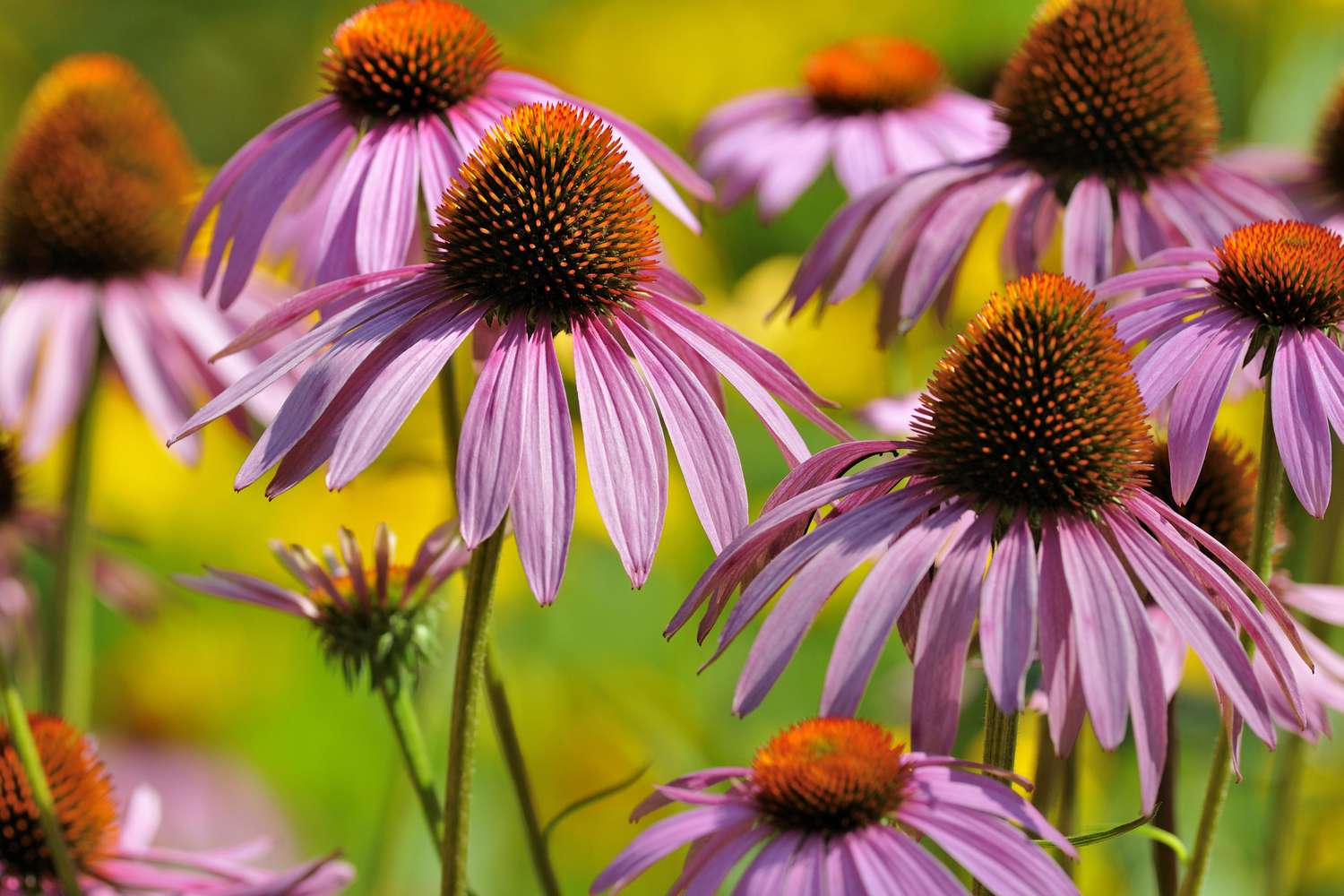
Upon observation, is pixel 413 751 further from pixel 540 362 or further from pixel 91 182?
pixel 91 182

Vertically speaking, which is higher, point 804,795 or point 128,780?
point 804,795

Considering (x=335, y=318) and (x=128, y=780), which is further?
(x=128, y=780)

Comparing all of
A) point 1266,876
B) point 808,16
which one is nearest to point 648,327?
point 1266,876

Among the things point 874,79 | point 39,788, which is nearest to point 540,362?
point 39,788

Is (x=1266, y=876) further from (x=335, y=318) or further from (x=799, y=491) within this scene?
(x=335, y=318)

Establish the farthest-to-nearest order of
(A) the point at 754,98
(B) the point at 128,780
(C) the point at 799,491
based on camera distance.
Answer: (B) the point at 128,780 → (A) the point at 754,98 → (C) the point at 799,491

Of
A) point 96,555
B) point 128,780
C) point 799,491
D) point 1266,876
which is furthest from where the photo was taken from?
point 128,780
